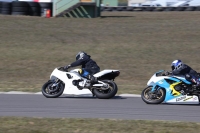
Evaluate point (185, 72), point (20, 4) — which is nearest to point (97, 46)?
point (20, 4)

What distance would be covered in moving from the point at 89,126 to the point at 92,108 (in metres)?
2.68

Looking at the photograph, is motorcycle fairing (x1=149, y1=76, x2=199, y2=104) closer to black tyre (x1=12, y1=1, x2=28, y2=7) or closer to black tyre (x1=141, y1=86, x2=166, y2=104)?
black tyre (x1=141, y1=86, x2=166, y2=104)

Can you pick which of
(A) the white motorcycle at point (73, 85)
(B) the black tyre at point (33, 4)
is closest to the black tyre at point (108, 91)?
(A) the white motorcycle at point (73, 85)

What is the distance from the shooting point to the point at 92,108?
11398mm

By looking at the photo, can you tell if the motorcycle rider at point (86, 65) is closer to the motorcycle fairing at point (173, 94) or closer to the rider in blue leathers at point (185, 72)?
the motorcycle fairing at point (173, 94)

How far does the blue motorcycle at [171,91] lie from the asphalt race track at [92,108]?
0.18 metres

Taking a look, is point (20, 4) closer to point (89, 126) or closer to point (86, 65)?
point (86, 65)

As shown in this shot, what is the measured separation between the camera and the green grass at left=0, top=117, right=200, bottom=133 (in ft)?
27.5

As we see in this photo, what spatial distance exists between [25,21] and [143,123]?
22322 millimetres

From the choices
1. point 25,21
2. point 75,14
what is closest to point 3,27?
point 25,21

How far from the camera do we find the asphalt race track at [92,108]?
10.3 meters

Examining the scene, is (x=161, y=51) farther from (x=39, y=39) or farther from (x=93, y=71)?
(x=93, y=71)

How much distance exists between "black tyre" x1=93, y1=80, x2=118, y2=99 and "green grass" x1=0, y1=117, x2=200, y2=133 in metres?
3.45

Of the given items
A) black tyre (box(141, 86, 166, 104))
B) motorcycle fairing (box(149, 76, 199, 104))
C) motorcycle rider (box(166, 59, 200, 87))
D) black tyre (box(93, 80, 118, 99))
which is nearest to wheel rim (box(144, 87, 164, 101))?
black tyre (box(141, 86, 166, 104))
